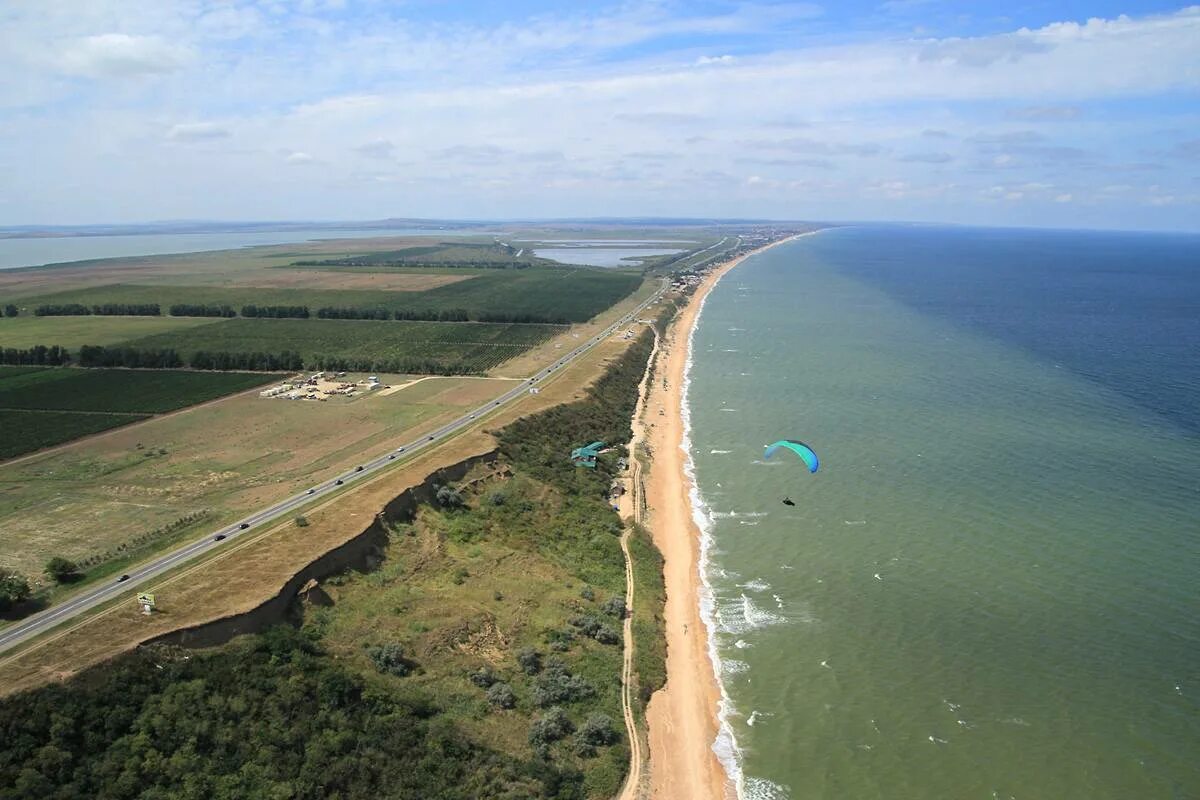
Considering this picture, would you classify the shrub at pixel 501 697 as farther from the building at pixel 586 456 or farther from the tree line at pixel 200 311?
the tree line at pixel 200 311

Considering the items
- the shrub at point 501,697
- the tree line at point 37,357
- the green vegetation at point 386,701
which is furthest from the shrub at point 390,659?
the tree line at point 37,357

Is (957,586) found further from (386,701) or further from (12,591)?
(12,591)

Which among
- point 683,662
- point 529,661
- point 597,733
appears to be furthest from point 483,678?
point 683,662

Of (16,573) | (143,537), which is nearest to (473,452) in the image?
(143,537)

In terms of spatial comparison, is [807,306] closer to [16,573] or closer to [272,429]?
[272,429]

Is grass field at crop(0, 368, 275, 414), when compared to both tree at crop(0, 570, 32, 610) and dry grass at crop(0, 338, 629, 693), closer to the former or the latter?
dry grass at crop(0, 338, 629, 693)
